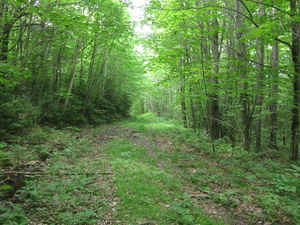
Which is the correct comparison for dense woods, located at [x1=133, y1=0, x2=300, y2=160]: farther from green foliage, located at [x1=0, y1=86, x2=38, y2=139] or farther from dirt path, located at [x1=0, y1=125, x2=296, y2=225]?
green foliage, located at [x1=0, y1=86, x2=38, y2=139]

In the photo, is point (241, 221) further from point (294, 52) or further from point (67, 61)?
point (67, 61)

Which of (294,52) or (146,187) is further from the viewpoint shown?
(294,52)

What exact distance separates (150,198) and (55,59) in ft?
33.8

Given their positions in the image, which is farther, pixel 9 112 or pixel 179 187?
pixel 9 112

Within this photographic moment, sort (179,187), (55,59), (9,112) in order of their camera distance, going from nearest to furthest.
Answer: (179,187), (9,112), (55,59)

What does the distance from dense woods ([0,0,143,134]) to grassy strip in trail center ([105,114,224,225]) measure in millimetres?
4018

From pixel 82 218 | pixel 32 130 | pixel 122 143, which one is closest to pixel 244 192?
pixel 82 218

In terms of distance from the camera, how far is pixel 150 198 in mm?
4109

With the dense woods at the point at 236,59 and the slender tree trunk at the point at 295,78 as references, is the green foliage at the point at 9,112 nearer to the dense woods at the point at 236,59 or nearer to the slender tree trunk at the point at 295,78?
the dense woods at the point at 236,59

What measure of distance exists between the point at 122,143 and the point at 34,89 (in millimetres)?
6882

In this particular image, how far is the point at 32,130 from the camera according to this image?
314 inches

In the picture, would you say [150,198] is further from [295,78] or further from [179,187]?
[295,78]

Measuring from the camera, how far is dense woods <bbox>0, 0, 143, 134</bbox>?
561 cm

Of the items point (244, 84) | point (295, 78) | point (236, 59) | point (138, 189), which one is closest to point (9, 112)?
point (138, 189)
